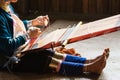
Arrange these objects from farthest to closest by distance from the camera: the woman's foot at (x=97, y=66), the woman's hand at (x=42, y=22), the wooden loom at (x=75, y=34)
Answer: the woman's hand at (x=42, y=22) → the woman's foot at (x=97, y=66) → the wooden loom at (x=75, y=34)

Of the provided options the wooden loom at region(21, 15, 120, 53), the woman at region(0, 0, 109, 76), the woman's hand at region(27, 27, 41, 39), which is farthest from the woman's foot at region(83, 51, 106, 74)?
the woman's hand at region(27, 27, 41, 39)

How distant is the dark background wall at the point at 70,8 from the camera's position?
4875 millimetres

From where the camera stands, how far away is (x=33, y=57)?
225 cm

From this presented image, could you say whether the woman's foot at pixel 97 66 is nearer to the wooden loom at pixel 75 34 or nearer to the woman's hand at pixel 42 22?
the wooden loom at pixel 75 34

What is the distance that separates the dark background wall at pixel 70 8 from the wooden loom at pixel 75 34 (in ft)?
8.50

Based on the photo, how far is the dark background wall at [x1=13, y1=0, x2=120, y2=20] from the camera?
488 centimetres

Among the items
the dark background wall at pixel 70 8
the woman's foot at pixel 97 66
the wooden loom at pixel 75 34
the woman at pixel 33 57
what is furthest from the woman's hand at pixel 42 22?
the dark background wall at pixel 70 8

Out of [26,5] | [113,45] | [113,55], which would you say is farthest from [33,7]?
[113,55]

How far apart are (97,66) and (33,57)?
1.56 feet

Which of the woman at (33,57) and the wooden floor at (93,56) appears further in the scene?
the wooden floor at (93,56)

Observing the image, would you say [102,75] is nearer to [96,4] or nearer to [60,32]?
[60,32]

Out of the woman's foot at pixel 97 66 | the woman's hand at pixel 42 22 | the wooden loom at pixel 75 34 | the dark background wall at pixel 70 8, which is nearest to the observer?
the wooden loom at pixel 75 34

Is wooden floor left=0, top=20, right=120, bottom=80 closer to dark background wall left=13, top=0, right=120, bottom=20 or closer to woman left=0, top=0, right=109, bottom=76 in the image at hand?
woman left=0, top=0, right=109, bottom=76

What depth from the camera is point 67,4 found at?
5008 millimetres
